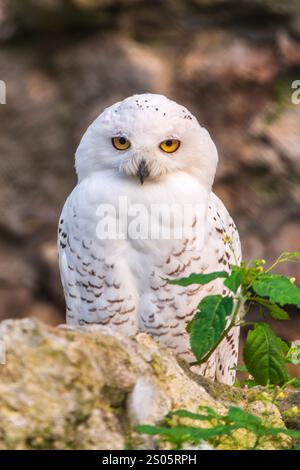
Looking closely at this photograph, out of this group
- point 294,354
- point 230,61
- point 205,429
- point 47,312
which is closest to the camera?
point 205,429

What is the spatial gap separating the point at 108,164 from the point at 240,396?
802 millimetres

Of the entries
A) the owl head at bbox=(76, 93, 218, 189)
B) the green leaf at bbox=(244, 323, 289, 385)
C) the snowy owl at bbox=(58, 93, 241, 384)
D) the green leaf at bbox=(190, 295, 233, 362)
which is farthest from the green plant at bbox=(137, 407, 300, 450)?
the owl head at bbox=(76, 93, 218, 189)

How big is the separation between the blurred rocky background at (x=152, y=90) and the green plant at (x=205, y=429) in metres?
3.63

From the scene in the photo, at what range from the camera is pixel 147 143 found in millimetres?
2809

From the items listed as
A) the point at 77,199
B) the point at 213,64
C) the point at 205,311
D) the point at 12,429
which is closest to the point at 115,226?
the point at 77,199

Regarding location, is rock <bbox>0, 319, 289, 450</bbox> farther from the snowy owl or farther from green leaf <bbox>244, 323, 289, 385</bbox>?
the snowy owl

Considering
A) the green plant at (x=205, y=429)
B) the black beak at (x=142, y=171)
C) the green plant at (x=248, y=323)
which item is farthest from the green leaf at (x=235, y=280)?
the black beak at (x=142, y=171)

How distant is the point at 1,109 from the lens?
19.3ft

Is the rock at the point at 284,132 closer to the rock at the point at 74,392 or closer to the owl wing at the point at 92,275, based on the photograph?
the owl wing at the point at 92,275

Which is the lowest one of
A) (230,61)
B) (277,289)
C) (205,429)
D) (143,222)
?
(205,429)

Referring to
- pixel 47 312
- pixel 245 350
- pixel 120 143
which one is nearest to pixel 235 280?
pixel 245 350

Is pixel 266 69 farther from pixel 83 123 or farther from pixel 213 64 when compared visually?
pixel 83 123

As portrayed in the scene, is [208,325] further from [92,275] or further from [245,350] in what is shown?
[92,275]

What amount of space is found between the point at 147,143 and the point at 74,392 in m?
0.98
